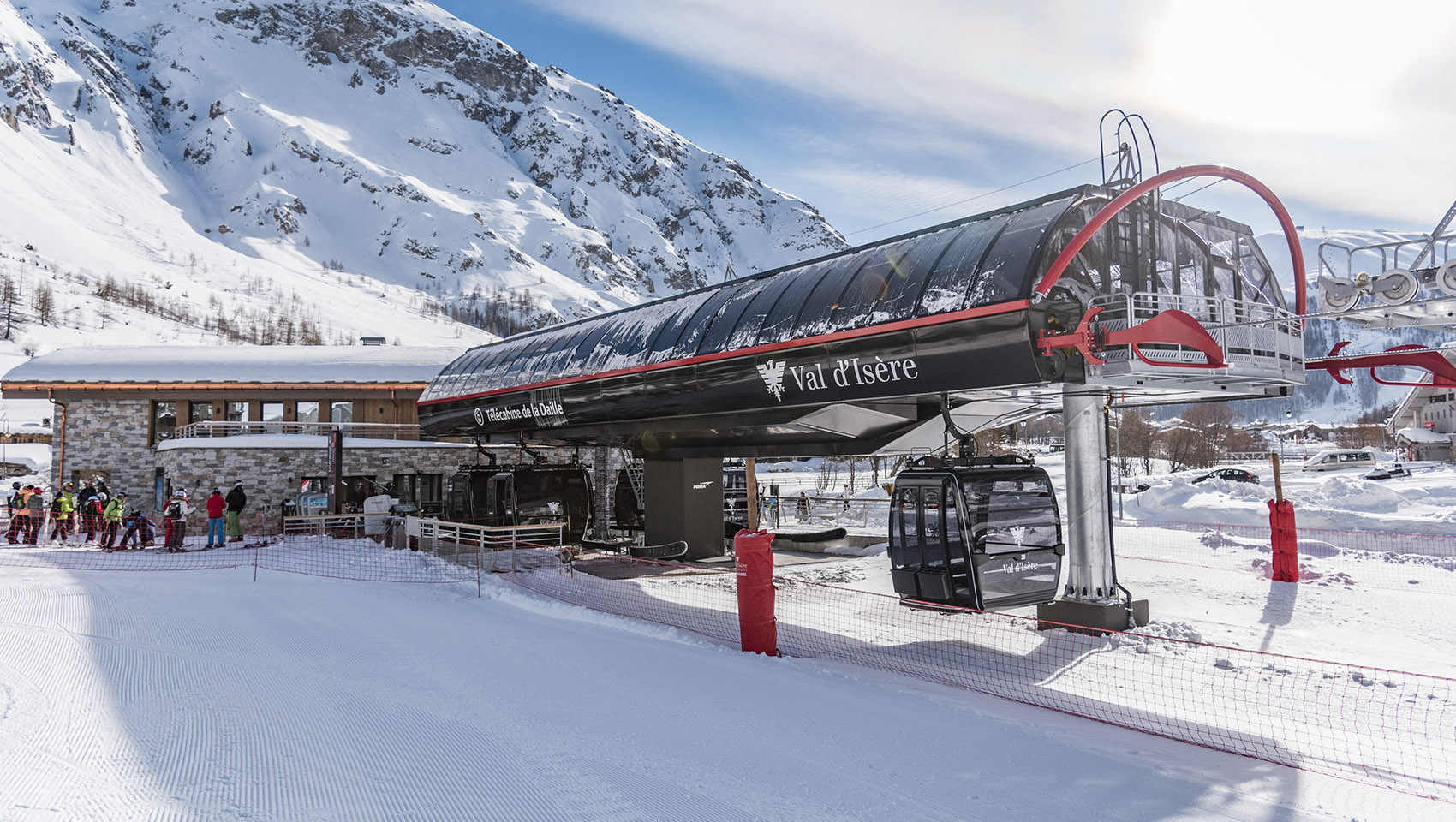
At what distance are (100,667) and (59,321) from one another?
10920 cm

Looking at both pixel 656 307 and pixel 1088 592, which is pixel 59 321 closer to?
pixel 656 307

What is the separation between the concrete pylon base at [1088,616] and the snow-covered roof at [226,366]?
21.7m

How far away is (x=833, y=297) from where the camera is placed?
10.1 metres

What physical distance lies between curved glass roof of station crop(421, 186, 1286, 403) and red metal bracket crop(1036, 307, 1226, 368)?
21.7 inches

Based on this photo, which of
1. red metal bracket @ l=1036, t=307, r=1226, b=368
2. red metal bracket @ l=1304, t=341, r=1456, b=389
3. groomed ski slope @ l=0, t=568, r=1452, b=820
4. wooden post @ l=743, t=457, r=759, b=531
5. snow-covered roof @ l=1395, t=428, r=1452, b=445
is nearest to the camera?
groomed ski slope @ l=0, t=568, r=1452, b=820

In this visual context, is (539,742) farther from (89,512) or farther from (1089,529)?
(89,512)

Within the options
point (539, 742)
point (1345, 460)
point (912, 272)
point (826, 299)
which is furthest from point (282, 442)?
point (1345, 460)

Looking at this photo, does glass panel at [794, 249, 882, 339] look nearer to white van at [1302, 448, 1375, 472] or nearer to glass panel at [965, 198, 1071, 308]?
glass panel at [965, 198, 1071, 308]

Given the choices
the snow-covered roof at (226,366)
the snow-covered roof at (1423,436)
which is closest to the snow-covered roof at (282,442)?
the snow-covered roof at (226,366)

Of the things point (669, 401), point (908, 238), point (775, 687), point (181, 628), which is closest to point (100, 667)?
point (181, 628)

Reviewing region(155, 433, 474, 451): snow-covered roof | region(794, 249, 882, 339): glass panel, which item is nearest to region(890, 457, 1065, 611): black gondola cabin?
region(794, 249, 882, 339): glass panel

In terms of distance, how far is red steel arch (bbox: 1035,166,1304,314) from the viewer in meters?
7.64

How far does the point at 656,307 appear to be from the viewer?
14297 mm

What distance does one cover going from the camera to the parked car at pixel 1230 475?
4286 cm
